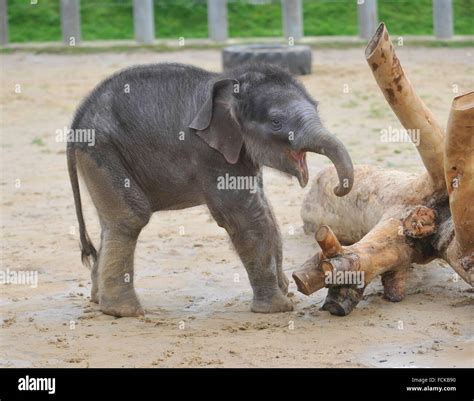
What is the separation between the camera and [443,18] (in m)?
17.8

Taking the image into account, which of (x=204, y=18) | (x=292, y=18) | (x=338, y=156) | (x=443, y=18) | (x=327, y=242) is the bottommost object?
(x=327, y=242)

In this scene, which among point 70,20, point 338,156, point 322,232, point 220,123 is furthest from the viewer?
point 70,20

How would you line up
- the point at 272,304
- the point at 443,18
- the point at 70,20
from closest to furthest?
the point at 272,304, the point at 443,18, the point at 70,20

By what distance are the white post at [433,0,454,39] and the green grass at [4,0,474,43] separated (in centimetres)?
86

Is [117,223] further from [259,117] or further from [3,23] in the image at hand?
[3,23]

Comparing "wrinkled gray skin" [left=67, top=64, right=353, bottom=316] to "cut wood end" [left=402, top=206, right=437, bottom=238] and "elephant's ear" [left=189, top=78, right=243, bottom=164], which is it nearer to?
"elephant's ear" [left=189, top=78, right=243, bottom=164]

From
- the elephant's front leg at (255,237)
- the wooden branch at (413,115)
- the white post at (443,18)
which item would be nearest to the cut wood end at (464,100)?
the wooden branch at (413,115)

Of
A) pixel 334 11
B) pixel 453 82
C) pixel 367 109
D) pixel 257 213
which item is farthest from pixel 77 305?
pixel 334 11

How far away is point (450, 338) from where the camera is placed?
5.56m

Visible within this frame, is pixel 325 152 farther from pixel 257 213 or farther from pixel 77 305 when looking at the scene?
pixel 77 305

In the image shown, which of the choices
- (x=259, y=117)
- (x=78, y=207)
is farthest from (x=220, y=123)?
(x=78, y=207)

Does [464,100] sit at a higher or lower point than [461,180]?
higher

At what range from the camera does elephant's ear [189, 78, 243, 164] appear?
6051 mm

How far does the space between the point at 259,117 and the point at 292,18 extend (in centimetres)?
1255
